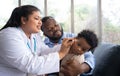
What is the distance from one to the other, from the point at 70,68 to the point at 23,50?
1.60 ft

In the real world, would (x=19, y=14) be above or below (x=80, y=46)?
above

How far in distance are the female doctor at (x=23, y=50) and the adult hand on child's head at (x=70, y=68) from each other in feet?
0.91

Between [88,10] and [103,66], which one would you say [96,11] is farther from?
[103,66]

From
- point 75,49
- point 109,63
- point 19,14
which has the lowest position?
point 109,63

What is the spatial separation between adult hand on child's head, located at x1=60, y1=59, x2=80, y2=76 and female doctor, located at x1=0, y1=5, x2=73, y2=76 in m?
0.28

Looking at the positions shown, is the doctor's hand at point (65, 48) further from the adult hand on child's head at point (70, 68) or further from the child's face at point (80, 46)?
the adult hand on child's head at point (70, 68)

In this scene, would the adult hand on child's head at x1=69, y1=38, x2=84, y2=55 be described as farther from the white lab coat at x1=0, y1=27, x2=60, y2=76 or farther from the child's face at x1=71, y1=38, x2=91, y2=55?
the white lab coat at x1=0, y1=27, x2=60, y2=76

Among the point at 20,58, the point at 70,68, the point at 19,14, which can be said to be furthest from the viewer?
the point at 70,68

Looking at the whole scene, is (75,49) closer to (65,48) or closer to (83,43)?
(83,43)

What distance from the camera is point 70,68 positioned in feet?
5.72

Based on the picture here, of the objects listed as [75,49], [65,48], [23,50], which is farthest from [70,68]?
[23,50]

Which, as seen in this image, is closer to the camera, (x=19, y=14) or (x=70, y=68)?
(x=19, y=14)

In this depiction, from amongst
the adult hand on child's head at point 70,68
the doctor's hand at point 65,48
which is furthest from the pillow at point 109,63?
the doctor's hand at point 65,48

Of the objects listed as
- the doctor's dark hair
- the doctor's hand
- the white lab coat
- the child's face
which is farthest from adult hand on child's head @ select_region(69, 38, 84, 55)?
the doctor's dark hair
